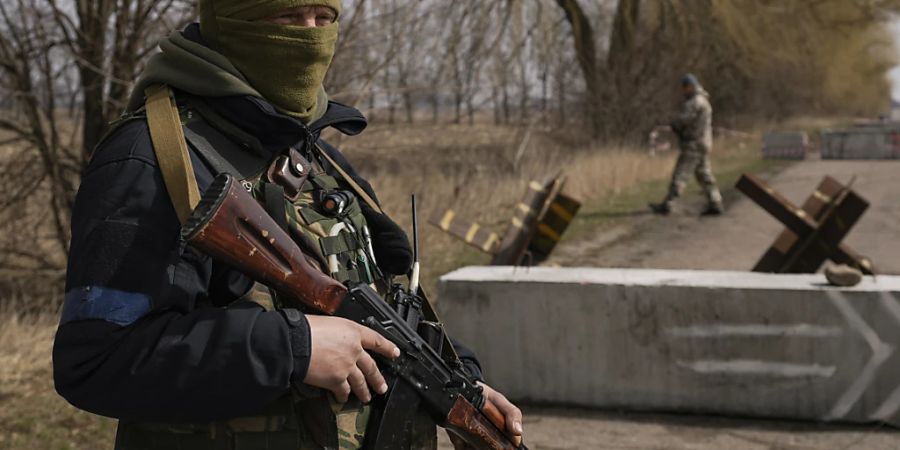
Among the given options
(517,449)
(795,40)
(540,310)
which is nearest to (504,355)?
(540,310)

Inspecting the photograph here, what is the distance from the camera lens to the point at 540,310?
480 cm

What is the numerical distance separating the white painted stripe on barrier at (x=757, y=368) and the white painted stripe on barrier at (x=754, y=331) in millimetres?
136

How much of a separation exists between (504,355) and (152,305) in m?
3.52

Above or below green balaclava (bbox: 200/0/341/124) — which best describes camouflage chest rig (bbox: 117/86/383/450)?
below

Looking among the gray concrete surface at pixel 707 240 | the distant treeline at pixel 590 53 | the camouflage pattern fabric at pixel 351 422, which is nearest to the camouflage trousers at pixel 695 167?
the gray concrete surface at pixel 707 240

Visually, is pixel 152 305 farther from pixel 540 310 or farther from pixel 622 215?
pixel 622 215

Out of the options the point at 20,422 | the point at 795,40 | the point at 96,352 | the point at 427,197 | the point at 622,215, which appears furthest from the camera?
the point at 795,40

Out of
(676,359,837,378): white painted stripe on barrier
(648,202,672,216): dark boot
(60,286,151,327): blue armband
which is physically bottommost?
(648,202,672,216): dark boot

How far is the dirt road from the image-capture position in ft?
14.1

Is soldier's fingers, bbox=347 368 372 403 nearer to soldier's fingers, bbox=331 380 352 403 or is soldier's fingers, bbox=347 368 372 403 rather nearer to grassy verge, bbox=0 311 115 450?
soldier's fingers, bbox=331 380 352 403

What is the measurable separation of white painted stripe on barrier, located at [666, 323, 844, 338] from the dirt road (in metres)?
0.43

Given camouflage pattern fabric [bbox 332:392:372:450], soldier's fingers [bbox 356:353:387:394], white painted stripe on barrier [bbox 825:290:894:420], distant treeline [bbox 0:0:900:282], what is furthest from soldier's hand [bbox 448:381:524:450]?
distant treeline [bbox 0:0:900:282]

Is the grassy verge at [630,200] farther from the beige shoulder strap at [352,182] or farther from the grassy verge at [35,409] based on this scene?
the beige shoulder strap at [352,182]

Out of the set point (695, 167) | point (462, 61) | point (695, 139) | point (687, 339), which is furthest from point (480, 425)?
point (695, 139)
